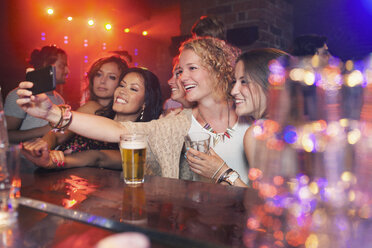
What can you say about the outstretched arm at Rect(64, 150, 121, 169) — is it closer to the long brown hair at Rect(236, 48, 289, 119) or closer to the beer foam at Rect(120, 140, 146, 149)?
the beer foam at Rect(120, 140, 146, 149)

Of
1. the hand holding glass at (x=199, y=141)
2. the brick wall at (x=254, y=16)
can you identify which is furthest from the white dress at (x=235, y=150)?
the brick wall at (x=254, y=16)

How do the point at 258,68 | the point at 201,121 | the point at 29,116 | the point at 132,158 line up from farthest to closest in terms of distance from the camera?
the point at 29,116 < the point at 201,121 < the point at 258,68 < the point at 132,158

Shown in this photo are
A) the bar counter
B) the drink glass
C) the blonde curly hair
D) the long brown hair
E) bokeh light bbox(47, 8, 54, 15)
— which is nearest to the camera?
the bar counter

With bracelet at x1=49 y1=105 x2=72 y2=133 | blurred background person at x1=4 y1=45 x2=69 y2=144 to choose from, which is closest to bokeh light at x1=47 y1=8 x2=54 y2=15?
blurred background person at x1=4 y1=45 x2=69 y2=144

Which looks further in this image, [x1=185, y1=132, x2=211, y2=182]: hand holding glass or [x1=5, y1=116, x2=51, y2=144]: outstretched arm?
[x1=5, y1=116, x2=51, y2=144]: outstretched arm

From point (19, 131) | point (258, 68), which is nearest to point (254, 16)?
point (258, 68)

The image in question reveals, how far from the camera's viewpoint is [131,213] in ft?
2.37

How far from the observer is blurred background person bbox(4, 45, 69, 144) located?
2.71 meters

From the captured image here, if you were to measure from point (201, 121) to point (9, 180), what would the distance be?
1.26m

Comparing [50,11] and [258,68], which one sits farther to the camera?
[50,11]

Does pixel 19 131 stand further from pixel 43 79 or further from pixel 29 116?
pixel 43 79

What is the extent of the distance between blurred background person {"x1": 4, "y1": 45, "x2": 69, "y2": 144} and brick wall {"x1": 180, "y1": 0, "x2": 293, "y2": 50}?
4.89 ft

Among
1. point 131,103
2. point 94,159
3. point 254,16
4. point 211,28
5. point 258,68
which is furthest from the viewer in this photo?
point 254,16

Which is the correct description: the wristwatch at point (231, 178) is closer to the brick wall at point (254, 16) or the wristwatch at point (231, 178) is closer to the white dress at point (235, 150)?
the white dress at point (235, 150)
